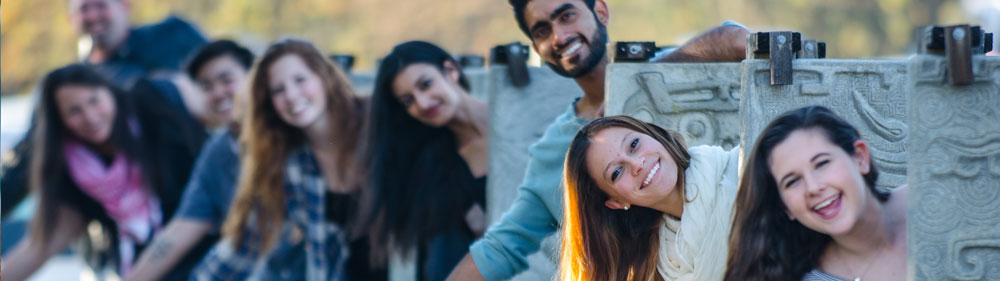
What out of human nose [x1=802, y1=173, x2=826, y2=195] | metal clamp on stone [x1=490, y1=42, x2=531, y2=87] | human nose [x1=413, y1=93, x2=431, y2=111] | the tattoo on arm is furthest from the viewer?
the tattoo on arm

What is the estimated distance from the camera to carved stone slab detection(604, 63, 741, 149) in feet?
12.9

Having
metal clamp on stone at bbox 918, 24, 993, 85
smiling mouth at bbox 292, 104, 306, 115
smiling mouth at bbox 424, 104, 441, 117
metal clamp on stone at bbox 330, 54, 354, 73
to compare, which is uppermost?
metal clamp on stone at bbox 330, 54, 354, 73

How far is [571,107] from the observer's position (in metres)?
4.25

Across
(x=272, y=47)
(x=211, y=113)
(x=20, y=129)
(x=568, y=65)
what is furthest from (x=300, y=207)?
(x=20, y=129)

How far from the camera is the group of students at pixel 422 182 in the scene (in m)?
3.04

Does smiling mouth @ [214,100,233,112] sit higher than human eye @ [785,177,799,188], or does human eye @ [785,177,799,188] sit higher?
smiling mouth @ [214,100,233,112]

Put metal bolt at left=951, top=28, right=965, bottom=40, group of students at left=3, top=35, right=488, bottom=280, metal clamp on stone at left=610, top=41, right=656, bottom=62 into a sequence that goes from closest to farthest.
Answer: metal bolt at left=951, top=28, right=965, bottom=40, metal clamp on stone at left=610, top=41, right=656, bottom=62, group of students at left=3, top=35, right=488, bottom=280

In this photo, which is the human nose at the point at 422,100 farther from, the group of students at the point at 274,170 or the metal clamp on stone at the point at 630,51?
the metal clamp on stone at the point at 630,51

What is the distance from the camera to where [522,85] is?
189 inches

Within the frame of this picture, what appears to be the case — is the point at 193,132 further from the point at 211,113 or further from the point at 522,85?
the point at 522,85

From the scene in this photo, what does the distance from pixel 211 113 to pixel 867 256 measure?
456 cm

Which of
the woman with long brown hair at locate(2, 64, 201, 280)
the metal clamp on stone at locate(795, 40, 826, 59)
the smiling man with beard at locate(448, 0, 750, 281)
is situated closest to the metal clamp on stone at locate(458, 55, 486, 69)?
the woman with long brown hair at locate(2, 64, 201, 280)

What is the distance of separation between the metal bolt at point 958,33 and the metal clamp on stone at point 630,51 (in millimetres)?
1327

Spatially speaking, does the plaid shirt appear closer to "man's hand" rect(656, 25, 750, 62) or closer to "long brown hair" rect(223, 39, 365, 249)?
"long brown hair" rect(223, 39, 365, 249)
